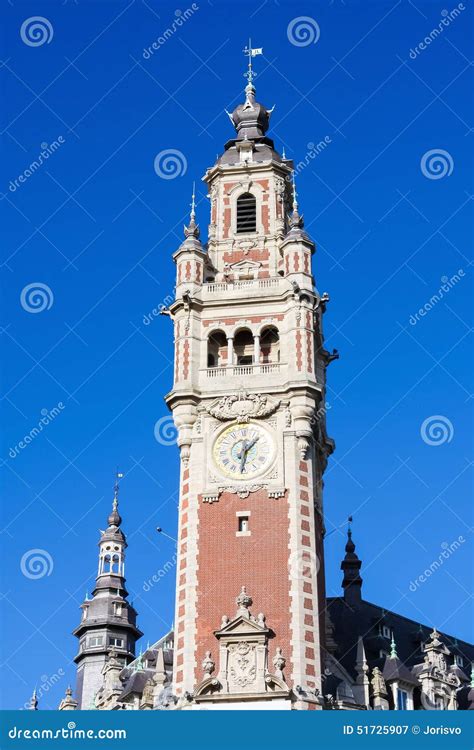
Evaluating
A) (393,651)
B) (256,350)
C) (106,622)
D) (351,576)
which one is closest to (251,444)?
(256,350)

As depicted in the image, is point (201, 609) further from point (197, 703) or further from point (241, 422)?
point (241, 422)

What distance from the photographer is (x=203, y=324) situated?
6197 cm

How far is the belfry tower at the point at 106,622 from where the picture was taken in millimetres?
79938

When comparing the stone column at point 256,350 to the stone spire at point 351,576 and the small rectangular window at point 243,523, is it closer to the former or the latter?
the small rectangular window at point 243,523

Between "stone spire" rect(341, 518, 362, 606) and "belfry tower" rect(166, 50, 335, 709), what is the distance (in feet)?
39.5

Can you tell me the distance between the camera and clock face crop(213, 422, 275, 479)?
5766cm

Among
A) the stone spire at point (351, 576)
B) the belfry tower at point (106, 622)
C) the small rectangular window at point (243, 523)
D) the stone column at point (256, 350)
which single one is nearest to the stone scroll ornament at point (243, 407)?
the stone column at point (256, 350)

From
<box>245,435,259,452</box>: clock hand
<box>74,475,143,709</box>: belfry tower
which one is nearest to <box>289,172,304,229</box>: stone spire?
<box>245,435,259,452</box>: clock hand

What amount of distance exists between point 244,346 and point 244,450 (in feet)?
20.1

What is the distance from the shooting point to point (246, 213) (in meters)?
67.2

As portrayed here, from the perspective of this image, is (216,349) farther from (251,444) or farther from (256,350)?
(251,444)

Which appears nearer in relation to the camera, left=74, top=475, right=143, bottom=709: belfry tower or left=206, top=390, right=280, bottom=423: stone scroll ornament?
left=206, top=390, right=280, bottom=423: stone scroll ornament

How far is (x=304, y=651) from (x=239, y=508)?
6813 millimetres

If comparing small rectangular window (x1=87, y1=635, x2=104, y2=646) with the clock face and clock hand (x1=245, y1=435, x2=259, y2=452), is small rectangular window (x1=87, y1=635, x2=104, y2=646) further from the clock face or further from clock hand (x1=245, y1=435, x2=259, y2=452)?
clock hand (x1=245, y1=435, x2=259, y2=452)
